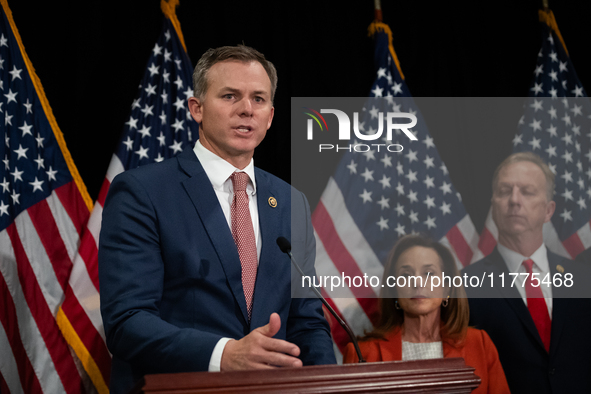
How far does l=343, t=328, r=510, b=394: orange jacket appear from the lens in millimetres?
2807

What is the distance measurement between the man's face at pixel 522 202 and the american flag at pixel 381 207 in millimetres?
296

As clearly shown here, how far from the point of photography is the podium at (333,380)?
1121mm

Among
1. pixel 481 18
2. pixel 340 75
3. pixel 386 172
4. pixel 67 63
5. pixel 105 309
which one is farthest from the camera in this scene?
pixel 481 18

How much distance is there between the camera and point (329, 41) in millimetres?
3801

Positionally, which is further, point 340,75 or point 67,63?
point 340,75

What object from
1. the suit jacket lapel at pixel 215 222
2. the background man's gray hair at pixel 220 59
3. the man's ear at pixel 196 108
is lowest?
the suit jacket lapel at pixel 215 222

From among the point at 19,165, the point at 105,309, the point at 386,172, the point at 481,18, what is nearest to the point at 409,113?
the point at 386,172

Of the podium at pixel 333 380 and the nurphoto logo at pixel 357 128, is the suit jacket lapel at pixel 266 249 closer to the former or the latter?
the podium at pixel 333 380

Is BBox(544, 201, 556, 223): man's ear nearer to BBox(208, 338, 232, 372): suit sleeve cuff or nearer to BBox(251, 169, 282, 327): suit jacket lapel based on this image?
BBox(251, 169, 282, 327): suit jacket lapel

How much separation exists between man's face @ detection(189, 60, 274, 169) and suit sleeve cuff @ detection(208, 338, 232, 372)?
30.3 inches

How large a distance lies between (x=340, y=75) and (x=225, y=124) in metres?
1.98

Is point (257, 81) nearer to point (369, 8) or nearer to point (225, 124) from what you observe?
point (225, 124)

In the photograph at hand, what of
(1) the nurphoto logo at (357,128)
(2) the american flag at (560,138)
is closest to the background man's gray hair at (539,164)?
(2) the american flag at (560,138)

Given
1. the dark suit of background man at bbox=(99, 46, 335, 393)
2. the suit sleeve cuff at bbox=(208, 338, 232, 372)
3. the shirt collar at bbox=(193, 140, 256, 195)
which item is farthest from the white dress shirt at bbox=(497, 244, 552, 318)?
the suit sleeve cuff at bbox=(208, 338, 232, 372)
